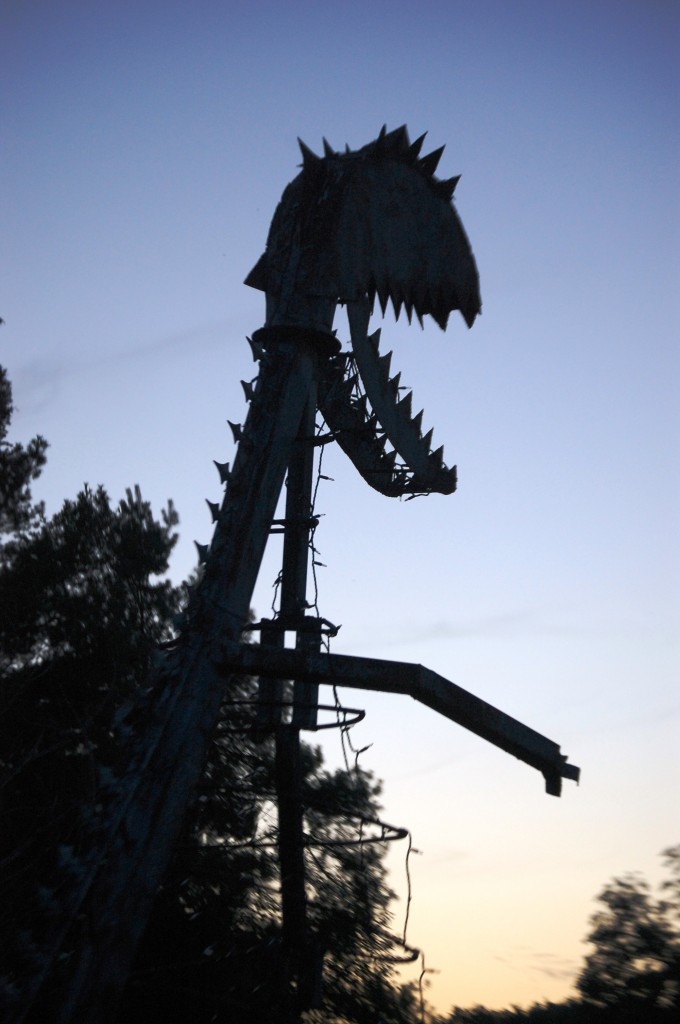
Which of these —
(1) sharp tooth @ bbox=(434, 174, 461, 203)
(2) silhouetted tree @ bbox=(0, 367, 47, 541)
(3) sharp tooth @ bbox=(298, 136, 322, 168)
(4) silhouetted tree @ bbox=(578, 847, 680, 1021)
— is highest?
(2) silhouetted tree @ bbox=(0, 367, 47, 541)

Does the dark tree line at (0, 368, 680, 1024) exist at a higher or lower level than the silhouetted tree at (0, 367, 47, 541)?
lower

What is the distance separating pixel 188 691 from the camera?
6.92m

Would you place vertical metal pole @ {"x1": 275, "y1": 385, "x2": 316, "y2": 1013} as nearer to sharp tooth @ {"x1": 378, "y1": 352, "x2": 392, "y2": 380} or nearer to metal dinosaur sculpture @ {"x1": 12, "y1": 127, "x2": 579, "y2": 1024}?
metal dinosaur sculpture @ {"x1": 12, "y1": 127, "x2": 579, "y2": 1024}

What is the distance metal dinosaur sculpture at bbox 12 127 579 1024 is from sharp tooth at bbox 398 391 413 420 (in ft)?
0.10

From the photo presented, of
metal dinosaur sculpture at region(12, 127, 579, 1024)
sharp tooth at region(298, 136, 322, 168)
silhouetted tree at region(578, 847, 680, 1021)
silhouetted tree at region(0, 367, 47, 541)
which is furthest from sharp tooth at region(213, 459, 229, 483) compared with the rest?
silhouetted tree at region(0, 367, 47, 541)

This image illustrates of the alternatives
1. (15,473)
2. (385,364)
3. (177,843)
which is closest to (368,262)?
(385,364)

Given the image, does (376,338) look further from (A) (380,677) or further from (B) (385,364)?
(A) (380,677)

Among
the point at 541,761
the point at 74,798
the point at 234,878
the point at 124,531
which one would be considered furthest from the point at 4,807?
the point at 541,761

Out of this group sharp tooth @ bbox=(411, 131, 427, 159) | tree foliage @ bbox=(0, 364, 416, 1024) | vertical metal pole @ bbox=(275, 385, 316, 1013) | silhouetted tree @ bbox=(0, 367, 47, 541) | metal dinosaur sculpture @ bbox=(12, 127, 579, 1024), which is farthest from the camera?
silhouetted tree @ bbox=(0, 367, 47, 541)

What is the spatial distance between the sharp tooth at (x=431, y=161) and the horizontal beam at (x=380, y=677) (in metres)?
4.65

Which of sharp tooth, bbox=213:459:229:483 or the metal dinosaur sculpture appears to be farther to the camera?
sharp tooth, bbox=213:459:229:483

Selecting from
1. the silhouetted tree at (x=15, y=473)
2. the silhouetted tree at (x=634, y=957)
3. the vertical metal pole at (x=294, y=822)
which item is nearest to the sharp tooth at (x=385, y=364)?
the vertical metal pole at (x=294, y=822)

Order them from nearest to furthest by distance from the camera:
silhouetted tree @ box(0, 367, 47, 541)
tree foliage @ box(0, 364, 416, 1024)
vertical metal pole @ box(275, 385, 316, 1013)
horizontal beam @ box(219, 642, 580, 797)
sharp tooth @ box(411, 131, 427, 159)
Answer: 1. horizontal beam @ box(219, 642, 580, 797)
2. vertical metal pole @ box(275, 385, 316, 1013)
3. sharp tooth @ box(411, 131, 427, 159)
4. tree foliage @ box(0, 364, 416, 1024)
5. silhouetted tree @ box(0, 367, 47, 541)

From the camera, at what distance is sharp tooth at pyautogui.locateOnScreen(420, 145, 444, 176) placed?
995 centimetres
